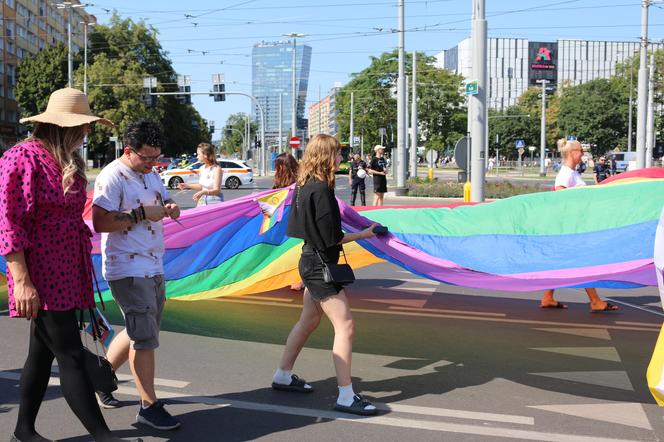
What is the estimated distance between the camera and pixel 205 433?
4594 mm

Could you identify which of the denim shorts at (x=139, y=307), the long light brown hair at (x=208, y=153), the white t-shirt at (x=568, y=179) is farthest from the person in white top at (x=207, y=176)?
the denim shorts at (x=139, y=307)

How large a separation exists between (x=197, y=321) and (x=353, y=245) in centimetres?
181

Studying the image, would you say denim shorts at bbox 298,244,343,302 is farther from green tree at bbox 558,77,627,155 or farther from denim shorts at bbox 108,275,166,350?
green tree at bbox 558,77,627,155

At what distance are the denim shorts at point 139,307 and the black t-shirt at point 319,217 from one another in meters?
1.05

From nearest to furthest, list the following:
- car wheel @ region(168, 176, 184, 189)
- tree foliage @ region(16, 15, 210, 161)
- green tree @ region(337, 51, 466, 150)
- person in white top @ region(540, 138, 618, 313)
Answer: person in white top @ region(540, 138, 618, 313) < car wheel @ region(168, 176, 184, 189) < green tree @ region(337, 51, 466, 150) < tree foliage @ region(16, 15, 210, 161)

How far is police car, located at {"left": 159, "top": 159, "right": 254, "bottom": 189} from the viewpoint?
36031mm

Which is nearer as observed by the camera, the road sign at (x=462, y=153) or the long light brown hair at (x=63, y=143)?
the long light brown hair at (x=63, y=143)

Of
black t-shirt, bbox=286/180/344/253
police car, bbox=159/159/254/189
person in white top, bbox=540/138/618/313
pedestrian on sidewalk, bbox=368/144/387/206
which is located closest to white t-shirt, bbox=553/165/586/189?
person in white top, bbox=540/138/618/313

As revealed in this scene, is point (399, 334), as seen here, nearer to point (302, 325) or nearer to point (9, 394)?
point (302, 325)

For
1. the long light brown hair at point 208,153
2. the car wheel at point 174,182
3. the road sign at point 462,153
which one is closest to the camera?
the long light brown hair at point 208,153

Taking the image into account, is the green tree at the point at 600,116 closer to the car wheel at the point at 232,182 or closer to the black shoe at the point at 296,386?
the car wheel at the point at 232,182

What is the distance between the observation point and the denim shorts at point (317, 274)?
4.88 metres

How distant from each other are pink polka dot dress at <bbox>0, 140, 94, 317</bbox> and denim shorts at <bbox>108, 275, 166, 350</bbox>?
1.34ft

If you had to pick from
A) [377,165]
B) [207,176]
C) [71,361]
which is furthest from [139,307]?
[377,165]
